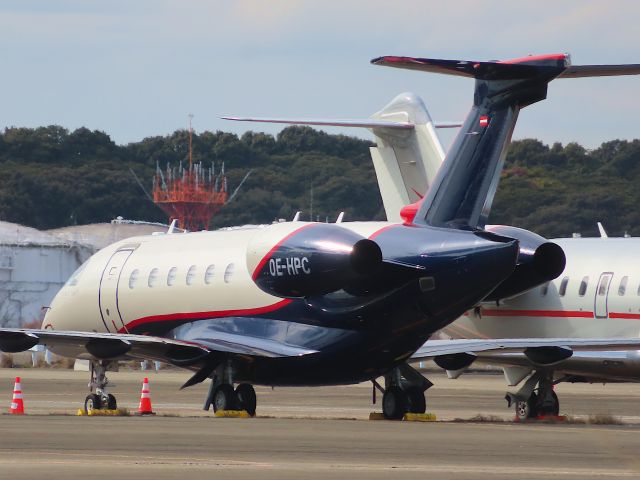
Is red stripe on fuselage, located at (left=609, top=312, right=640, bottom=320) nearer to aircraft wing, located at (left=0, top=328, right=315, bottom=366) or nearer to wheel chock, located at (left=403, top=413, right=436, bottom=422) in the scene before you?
wheel chock, located at (left=403, top=413, right=436, bottom=422)

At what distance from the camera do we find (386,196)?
34.6 m

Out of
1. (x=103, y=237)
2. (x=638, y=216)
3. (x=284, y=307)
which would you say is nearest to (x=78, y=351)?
(x=284, y=307)

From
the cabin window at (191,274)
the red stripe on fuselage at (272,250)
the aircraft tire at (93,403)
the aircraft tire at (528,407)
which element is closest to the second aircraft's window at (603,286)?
the aircraft tire at (528,407)

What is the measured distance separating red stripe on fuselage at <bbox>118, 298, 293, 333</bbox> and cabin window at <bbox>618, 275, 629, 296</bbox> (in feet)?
18.8

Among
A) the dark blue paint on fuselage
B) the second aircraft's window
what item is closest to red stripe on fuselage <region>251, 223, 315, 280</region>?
the dark blue paint on fuselage

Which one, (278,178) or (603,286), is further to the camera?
(278,178)

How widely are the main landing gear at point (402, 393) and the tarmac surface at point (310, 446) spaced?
2.21ft

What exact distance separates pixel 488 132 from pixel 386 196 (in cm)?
1101

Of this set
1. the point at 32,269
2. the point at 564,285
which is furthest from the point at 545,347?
the point at 32,269

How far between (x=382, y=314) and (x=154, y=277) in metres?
6.40

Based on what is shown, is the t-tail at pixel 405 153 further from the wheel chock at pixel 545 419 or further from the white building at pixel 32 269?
the white building at pixel 32 269

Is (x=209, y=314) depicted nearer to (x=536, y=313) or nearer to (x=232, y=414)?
(x=232, y=414)

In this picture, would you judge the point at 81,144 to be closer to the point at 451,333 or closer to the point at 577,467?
the point at 451,333

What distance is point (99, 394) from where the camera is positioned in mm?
28000
